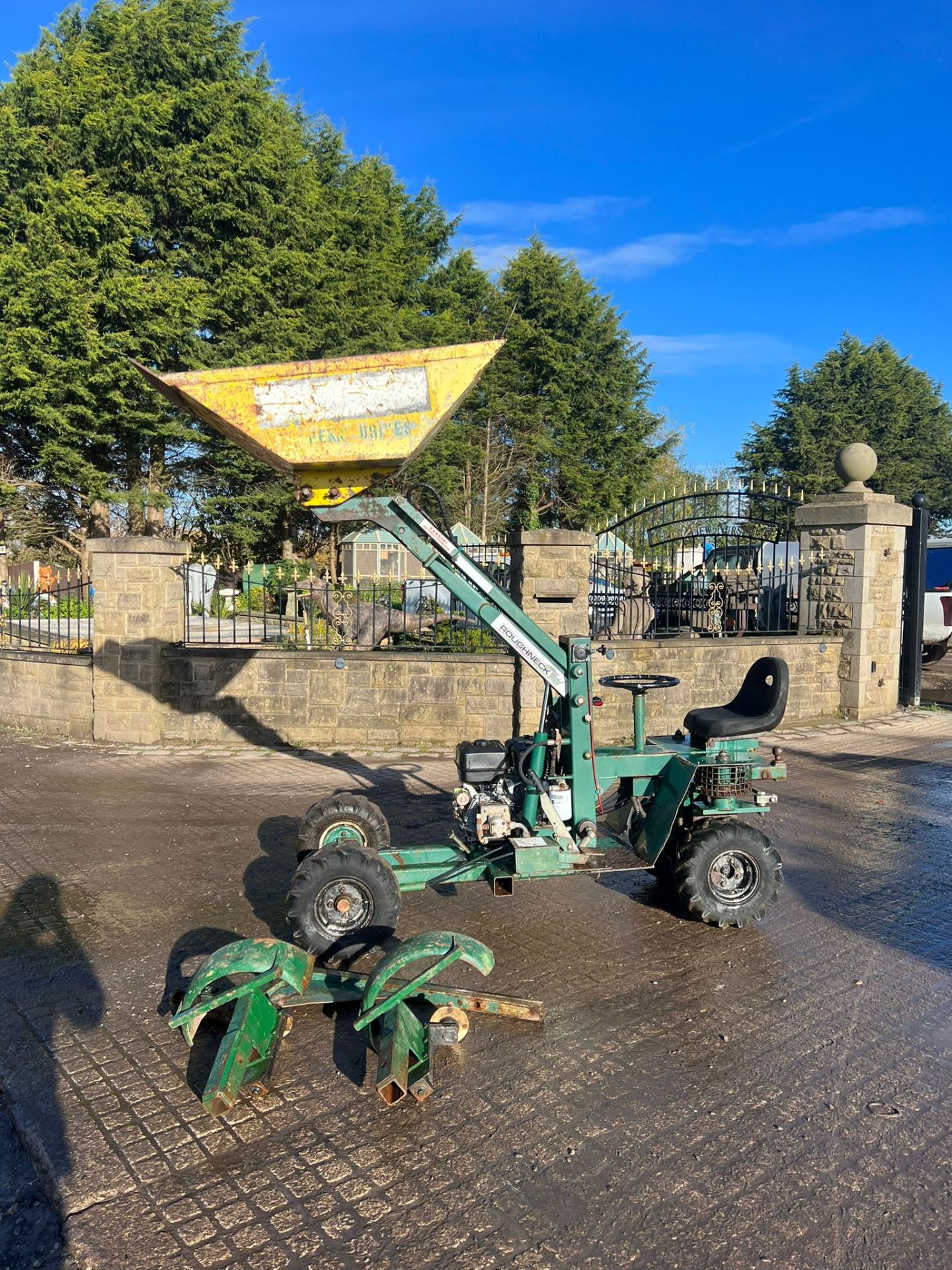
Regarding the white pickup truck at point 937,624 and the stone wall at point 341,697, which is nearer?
the stone wall at point 341,697

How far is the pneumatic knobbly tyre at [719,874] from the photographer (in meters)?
4.83

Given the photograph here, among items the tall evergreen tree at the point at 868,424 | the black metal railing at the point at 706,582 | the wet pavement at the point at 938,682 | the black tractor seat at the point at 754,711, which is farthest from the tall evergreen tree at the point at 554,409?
the black tractor seat at the point at 754,711

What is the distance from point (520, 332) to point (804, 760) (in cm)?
3477

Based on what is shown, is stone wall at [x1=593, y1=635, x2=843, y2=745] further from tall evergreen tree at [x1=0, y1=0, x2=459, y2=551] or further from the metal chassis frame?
tall evergreen tree at [x1=0, y1=0, x2=459, y2=551]

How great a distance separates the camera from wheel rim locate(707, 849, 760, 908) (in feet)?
16.0

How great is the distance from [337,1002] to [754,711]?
8.92ft

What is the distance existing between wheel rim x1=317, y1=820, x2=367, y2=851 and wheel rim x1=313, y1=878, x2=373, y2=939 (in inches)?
28.4

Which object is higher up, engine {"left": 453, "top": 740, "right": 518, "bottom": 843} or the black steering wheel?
the black steering wheel

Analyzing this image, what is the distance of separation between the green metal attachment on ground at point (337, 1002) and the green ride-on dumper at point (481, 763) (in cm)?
59

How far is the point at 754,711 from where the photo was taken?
199 inches

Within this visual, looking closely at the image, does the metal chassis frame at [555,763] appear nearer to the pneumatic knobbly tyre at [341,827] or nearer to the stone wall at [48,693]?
the pneumatic knobbly tyre at [341,827]

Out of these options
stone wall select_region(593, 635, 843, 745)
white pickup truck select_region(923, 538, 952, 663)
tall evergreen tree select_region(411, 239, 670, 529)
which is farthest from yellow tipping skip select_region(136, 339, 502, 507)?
tall evergreen tree select_region(411, 239, 670, 529)

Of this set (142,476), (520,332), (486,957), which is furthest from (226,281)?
(486,957)

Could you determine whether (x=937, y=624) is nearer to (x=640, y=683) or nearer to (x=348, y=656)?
(x=348, y=656)
